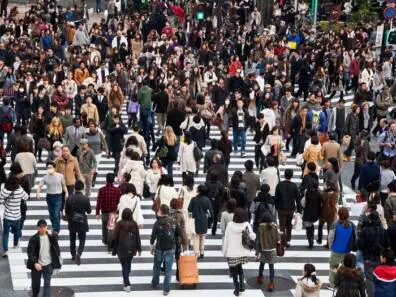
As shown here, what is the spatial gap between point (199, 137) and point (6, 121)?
4.61 metres

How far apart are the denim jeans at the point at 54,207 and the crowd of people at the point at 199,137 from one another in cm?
4

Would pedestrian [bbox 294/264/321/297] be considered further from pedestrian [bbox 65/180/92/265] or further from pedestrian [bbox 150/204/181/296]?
pedestrian [bbox 65/180/92/265]

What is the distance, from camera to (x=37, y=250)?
1552 cm

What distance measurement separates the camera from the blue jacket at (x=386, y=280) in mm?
15031

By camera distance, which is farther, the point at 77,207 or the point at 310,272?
the point at 77,207

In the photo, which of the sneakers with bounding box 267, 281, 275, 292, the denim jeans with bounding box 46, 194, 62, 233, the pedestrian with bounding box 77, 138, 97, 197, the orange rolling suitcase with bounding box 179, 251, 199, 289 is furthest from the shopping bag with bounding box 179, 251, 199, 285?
the pedestrian with bounding box 77, 138, 97, 197

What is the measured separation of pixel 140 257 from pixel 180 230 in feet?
7.33

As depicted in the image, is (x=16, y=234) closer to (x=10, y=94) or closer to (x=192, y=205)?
(x=192, y=205)

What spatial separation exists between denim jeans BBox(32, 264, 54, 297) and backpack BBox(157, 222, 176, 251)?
1.71m

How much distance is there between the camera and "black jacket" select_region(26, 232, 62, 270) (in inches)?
607

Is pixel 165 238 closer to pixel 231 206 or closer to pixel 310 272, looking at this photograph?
pixel 231 206

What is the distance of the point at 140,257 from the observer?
736 inches

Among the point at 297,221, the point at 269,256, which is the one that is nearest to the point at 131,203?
the point at 269,256

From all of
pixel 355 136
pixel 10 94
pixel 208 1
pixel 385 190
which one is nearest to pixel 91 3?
pixel 208 1
